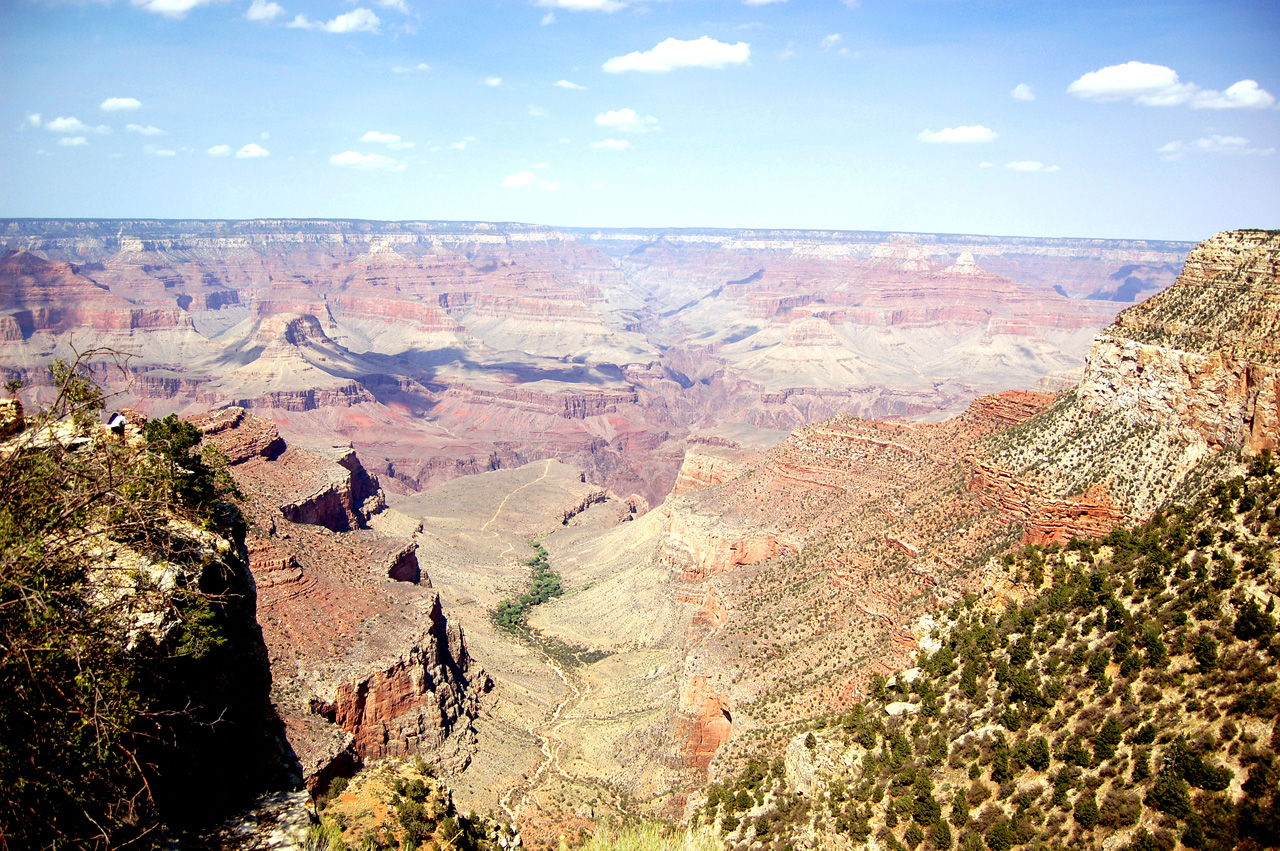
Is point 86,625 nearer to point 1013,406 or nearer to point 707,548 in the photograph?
point 1013,406

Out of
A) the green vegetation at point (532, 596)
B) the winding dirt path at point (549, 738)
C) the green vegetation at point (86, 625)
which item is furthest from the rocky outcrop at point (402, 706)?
the green vegetation at point (86, 625)

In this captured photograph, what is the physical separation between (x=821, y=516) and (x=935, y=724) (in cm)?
3102

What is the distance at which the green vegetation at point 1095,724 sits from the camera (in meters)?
12.9

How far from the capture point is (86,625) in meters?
10.2

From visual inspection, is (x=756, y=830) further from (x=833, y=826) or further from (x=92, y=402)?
(x=92, y=402)

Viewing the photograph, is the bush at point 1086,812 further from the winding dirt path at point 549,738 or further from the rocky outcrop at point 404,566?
the rocky outcrop at point 404,566

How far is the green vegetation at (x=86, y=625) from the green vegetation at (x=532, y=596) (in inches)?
1978

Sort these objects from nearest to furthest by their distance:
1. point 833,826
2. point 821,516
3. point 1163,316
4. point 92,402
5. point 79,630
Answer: point 79,630, point 92,402, point 833,826, point 1163,316, point 821,516

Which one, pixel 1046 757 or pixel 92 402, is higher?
pixel 92 402

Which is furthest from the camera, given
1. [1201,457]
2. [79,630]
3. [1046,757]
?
[1201,457]

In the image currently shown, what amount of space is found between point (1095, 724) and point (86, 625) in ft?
58.0

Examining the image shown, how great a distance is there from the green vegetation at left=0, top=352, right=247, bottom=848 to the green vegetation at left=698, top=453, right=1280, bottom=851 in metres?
14.1

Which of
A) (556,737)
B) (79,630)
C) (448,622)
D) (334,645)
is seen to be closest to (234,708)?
(79,630)

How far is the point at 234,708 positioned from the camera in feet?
45.6
